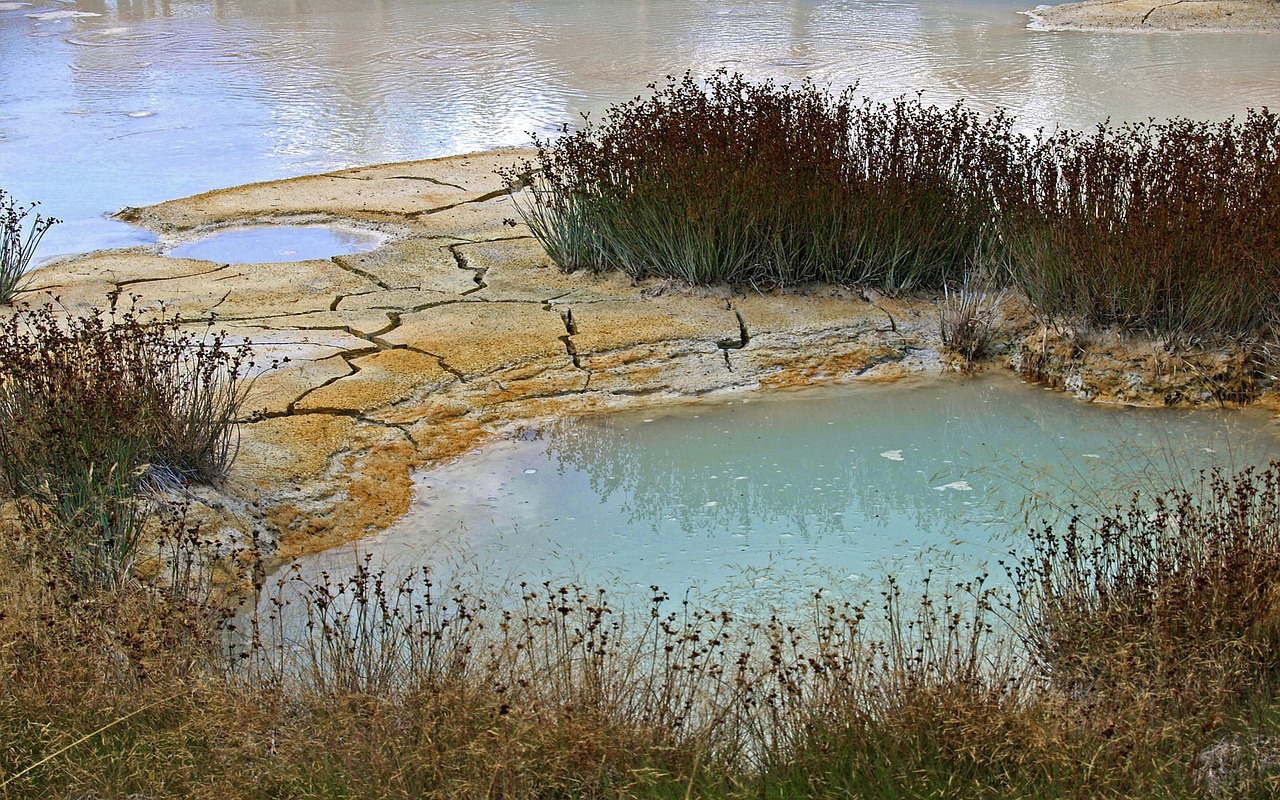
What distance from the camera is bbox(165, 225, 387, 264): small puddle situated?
8172mm

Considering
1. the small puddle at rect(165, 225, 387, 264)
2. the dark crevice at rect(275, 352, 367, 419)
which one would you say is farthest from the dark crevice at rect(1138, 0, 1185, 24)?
the dark crevice at rect(275, 352, 367, 419)

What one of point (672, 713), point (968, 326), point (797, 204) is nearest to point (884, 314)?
point (968, 326)

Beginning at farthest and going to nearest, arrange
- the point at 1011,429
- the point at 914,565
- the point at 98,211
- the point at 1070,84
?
the point at 1070,84 → the point at 98,211 → the point at 1011,429 → the point at 914,565

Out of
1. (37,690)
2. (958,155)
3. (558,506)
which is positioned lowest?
(558,506)

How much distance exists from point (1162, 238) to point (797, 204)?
184cm

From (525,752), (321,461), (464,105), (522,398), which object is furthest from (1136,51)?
(525,752)

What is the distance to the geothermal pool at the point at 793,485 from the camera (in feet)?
14.1

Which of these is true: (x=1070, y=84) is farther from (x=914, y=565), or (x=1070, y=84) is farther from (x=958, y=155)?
(x=914, y=565)

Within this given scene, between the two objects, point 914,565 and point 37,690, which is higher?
point 37,690

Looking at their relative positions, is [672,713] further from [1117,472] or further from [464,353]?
[464,353]

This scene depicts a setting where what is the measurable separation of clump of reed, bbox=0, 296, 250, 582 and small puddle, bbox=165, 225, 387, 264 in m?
3.37

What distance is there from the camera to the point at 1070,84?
1325 cm

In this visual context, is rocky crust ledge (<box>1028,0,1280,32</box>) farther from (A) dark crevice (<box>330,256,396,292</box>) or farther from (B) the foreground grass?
(B) the foreground grass

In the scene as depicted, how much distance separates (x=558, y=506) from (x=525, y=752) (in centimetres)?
200
